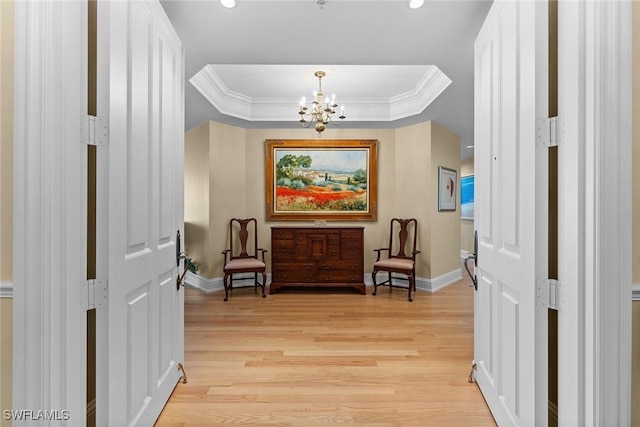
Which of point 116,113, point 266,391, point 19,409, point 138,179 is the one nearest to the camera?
point 19,409

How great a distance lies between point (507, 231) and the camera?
1.60m

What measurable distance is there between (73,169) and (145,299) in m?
0.75

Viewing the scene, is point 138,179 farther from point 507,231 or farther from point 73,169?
point 507,231

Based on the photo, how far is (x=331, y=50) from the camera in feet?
8.59

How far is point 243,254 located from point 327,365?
8.45ft

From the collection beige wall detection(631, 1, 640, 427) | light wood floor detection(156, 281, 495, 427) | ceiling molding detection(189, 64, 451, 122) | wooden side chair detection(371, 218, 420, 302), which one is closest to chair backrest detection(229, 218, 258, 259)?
light wood floor detection(156, 281, 495, 427)

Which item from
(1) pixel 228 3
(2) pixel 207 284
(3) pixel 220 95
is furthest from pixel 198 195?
(1) pixel 228 3

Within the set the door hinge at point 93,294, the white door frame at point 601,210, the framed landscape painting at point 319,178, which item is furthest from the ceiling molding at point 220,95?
the white door frame at point 601,210

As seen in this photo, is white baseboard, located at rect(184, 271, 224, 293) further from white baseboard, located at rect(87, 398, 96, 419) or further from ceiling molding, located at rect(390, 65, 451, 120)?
ceiling molding, located at rect(390, 65, 451, 120)

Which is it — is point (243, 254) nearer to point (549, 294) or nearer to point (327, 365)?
point (327, 365)

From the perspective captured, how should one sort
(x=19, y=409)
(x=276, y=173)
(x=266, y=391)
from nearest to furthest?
(x=19, y=409) → (x=266, y=391) → (x=276, y=173)

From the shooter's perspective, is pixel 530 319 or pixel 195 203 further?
pixel 195 203

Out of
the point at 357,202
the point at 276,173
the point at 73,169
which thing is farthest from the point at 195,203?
the point at 73,169

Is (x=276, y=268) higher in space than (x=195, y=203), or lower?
lower
